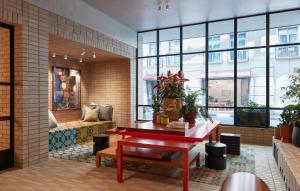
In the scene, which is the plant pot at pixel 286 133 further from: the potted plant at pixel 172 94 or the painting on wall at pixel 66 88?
the painting on wall at pixel 66 88

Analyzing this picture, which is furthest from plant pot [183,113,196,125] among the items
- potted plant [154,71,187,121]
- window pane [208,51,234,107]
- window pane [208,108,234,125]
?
window pane [208,51,234,107]

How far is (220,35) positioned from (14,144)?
211 inches

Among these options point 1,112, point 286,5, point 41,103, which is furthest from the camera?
point 286,5

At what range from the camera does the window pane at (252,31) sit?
553cm

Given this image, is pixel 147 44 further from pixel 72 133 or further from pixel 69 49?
pixel 72 133

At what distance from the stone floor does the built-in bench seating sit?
0.99 metres

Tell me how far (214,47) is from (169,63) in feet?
4.44

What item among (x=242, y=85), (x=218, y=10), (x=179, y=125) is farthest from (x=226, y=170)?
(x=218, y=10)

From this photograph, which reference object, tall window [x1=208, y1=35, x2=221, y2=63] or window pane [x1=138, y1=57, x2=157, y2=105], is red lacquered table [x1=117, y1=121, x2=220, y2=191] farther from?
window pane [x1=138, y1=57, x2=157, y2=105]

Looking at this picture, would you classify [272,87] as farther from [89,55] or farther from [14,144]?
[14,144]

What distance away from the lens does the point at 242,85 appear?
5770mm

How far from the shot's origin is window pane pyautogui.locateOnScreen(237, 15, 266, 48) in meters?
5.53

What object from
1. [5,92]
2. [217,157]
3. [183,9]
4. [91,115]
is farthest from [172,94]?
[91,115]

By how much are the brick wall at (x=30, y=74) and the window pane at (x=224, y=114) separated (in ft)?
13.5
